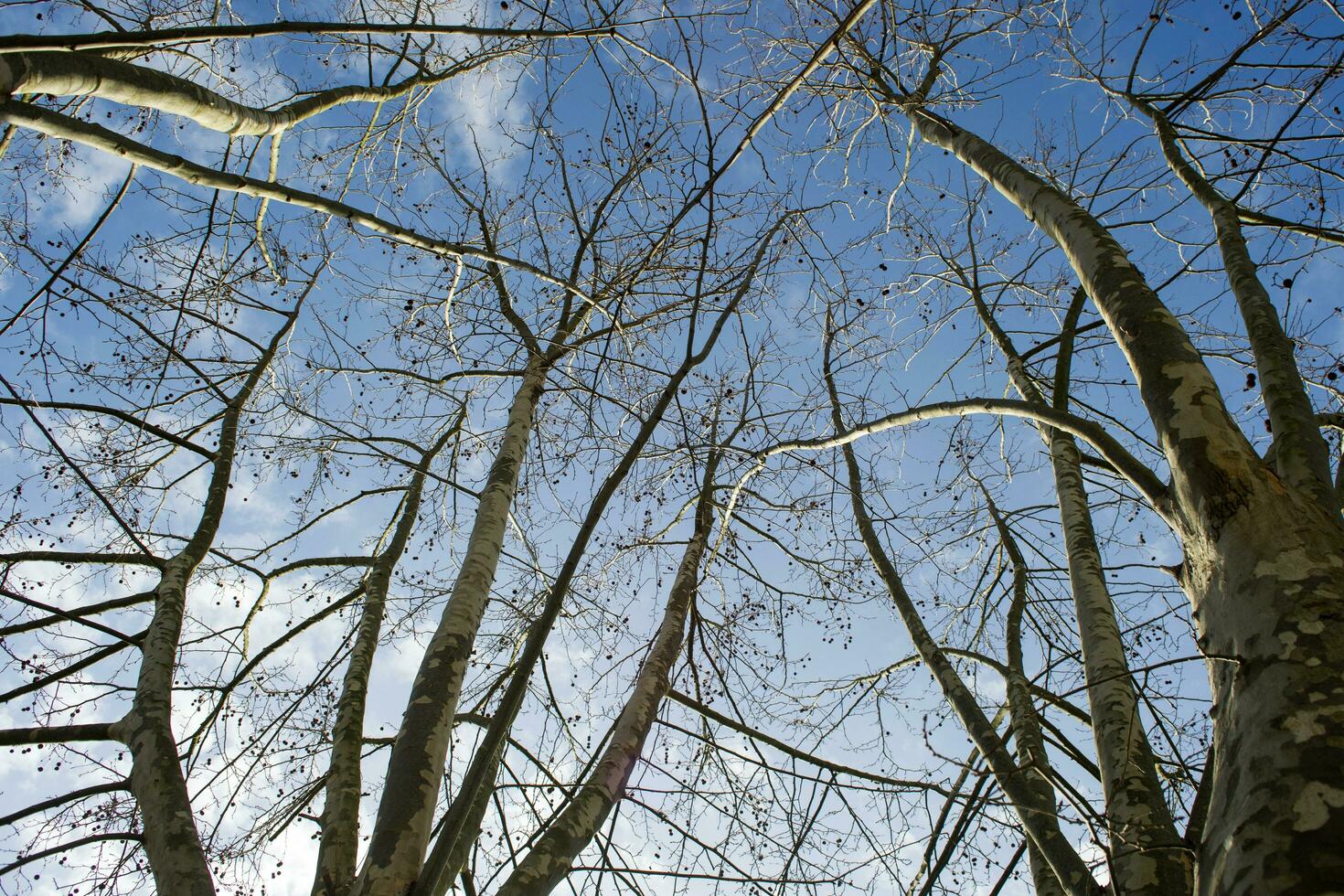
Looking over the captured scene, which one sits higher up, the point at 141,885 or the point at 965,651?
the point at 965,651

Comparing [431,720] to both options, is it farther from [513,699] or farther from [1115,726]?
[1115,726]

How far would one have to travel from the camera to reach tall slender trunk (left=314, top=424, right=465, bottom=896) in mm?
2760

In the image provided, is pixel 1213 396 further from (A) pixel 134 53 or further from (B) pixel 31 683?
(B) pixel 31 683

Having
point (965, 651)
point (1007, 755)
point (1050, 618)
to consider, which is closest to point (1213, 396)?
point (1007, 755)

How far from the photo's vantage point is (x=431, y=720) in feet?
8.50

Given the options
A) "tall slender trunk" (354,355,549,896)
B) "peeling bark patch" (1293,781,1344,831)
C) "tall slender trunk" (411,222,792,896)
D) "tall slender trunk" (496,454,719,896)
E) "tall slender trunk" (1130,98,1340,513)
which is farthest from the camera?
"tall slender trunk" (496,454,719,896)

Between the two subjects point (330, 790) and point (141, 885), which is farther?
point (141, 885)

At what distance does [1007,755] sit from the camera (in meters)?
3.13

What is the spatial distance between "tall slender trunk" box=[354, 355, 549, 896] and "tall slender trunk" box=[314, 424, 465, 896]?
0.40 meters

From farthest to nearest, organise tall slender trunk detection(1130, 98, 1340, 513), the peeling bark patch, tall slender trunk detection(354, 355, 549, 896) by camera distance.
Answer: tall slender trunk detection(354, 355, 549, 896), tall slender trunk detection(1130, 98, 1340, 513), the peeling bark patch

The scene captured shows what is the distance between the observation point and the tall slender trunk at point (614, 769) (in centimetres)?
250

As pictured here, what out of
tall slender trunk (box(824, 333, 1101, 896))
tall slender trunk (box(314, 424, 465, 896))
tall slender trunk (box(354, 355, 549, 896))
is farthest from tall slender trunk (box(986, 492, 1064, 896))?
→ tall slender trunk (box(314, 424, 465, 896))

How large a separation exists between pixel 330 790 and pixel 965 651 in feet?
9.40

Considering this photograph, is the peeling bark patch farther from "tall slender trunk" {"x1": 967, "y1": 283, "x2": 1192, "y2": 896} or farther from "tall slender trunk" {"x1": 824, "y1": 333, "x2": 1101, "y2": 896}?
"tall slender trunk" {"x1": 824, "y1": 333, "x2": 1101, "y2": 896}
